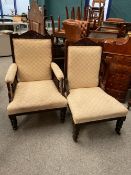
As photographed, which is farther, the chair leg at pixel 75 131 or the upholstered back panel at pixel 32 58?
the upholstered back panel at pixel 32 58

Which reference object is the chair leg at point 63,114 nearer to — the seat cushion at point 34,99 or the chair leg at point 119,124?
the seat cushion at point 34,99

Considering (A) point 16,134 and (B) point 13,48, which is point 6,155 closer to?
A: (A) point 16,134

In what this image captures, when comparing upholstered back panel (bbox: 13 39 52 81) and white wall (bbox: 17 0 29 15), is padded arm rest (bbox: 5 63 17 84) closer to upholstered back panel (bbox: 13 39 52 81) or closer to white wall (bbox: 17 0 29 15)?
upholstered back panel (bbox: 13 39 52 81)

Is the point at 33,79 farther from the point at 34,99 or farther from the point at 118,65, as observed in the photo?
the point at 118,65

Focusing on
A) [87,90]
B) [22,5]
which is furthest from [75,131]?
[22,5]

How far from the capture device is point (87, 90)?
200cm

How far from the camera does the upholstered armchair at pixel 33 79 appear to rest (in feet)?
5.68

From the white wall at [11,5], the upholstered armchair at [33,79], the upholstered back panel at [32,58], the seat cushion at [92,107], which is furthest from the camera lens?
the white wall at [11,5]

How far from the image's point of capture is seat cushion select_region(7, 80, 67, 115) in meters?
1.70

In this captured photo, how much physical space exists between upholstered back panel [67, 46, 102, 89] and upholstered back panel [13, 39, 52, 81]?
1.16 feet

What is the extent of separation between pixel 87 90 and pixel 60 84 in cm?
36

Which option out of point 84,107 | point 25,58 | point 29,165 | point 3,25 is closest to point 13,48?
point 25,58

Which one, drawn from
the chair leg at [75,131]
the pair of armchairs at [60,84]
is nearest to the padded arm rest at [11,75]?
the pair of armchairs at [60,84]

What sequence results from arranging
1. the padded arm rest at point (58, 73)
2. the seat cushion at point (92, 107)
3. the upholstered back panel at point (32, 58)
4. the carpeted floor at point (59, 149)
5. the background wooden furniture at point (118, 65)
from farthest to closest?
the background wooden furniture at point (118, 65) < the upholstered back panel at point (32, 58) < the padded arm rest at point (58, 73) < the seat cushion at point (92, 107) < the carpeted floor at point (59, 149)
